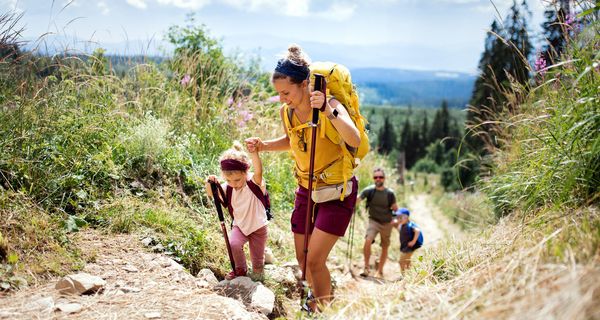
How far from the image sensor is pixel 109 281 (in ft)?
12.5

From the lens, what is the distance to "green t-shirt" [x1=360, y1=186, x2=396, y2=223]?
804 cm

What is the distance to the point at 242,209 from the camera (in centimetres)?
445

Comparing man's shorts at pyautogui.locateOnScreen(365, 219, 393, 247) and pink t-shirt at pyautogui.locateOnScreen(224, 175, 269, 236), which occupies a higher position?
pink t-shirt at pyautogui.locateOnScreen(224, 175, 269, 236)

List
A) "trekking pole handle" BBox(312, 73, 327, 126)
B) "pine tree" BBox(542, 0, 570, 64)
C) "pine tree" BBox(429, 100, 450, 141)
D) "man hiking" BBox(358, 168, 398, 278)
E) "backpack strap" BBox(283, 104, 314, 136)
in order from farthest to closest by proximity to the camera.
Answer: "pine tree" BBox(429, 100, 450, 141)
"man hiking" BBox(358, 168, 398, 278)
"pine tree" BBox(542, 0, 570, 64)
"backpack strap" BBox(283, 104, 314, 136)
"trekking pole handle" BBox(312, 73, 327, 126)

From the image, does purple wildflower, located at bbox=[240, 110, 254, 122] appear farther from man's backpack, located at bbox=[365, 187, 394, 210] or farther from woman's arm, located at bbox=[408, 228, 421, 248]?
woman's arm, located at bbox=[408, 228, 421, 248]

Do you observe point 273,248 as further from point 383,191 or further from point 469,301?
point 469,301

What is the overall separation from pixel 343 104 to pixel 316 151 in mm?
405

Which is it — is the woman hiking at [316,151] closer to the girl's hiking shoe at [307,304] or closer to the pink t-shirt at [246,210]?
the girl's hiking shoe at [307,304]

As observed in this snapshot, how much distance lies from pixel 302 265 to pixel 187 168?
267cm

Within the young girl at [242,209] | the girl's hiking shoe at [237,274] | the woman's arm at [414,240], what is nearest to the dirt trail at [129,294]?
the girl's hiking shoe at [237,274]

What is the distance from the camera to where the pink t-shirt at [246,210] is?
445 cm

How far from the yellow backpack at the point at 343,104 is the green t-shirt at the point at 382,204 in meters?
4.43

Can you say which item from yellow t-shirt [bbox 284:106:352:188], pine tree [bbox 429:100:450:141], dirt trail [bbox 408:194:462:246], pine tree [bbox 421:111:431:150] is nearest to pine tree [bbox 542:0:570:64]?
dirt trail [bbox 408:194:462:246]

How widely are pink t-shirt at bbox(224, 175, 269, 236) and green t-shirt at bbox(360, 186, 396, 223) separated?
396 centimetres
